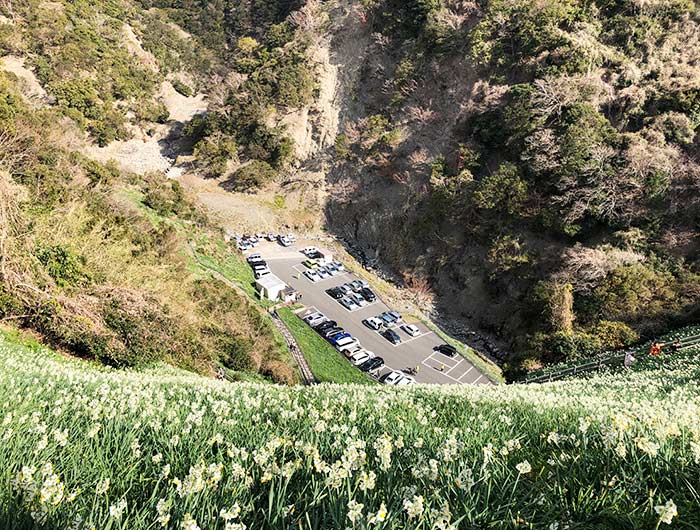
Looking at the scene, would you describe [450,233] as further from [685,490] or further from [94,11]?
[94,11]

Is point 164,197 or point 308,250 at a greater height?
point 164,197

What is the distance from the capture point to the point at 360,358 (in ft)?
78.4

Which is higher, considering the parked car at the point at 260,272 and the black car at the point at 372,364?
the black car at the point at 372,364

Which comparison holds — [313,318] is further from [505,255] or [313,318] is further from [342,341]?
[505,255]

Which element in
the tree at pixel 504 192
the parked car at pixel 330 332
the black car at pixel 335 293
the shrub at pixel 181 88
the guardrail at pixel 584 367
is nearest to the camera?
the guardrail at pixel 584 367

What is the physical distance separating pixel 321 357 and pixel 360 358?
245 centimetres

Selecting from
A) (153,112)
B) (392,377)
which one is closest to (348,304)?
(392,377)

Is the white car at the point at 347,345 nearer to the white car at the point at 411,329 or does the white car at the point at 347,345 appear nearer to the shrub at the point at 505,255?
the white car at the point at 411,329

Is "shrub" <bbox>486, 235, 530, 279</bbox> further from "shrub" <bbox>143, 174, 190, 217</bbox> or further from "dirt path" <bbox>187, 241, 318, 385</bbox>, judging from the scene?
"shrub" <bbox>143, 174, 190, 217</bbox>

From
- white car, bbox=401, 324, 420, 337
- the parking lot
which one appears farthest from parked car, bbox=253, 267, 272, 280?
white car, bbox=401, 324, 420, 337

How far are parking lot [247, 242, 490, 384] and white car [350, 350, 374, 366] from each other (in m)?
1.14

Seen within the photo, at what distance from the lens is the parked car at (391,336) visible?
26.3 meters

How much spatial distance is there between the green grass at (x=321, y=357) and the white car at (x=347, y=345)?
342 millimetres

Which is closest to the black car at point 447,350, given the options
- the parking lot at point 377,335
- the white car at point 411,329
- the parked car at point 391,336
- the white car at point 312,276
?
the parking lot at point 377,335
